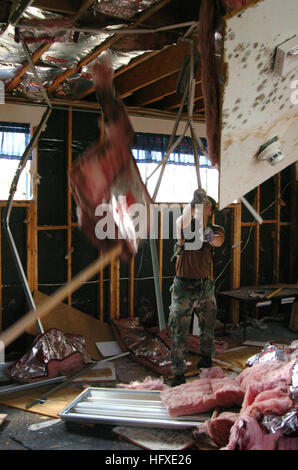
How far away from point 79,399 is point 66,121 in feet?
10.1

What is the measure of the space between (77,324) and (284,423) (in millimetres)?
3256

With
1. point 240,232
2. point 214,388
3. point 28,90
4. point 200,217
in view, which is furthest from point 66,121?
point 214,388

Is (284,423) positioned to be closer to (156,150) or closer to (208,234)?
(208,234)

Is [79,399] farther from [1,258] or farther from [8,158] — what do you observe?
[8,158]

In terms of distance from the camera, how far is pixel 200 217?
3527mm

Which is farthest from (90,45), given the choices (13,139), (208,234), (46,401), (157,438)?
(46,401)

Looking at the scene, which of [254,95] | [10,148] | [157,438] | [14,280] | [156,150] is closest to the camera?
[254,95]

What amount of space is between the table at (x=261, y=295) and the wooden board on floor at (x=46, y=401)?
94.1 inches

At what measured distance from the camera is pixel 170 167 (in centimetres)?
541

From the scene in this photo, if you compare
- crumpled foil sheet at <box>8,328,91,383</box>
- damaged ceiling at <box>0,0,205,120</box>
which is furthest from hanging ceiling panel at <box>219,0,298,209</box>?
crumpled foil sheet at <box>8,328,91,383</box>

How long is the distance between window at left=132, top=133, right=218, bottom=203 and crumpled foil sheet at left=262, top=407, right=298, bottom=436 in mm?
3535

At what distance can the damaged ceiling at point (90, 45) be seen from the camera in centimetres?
243

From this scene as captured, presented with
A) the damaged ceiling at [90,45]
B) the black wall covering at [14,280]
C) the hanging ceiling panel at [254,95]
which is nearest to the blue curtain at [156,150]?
the damaged ceiling at [90,45]
